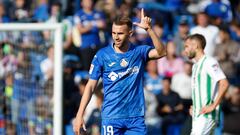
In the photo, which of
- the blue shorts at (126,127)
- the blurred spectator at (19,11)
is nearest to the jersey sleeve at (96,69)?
the blue shorts at (126,127)

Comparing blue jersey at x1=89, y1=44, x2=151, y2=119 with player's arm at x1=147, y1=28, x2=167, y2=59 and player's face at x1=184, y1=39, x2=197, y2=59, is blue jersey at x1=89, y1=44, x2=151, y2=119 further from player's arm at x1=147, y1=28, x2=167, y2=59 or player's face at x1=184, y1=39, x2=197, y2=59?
player's face at x1=184, y1=39, x2=197, y2=59

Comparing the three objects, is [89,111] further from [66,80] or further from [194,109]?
[194,109]

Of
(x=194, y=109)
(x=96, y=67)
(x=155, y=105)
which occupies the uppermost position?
(x=96, y=67)

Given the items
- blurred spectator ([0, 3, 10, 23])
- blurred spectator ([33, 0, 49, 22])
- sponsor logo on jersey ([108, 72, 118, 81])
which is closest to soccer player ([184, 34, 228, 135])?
sponsor logo on jersey ([108, 72, 118, 81])

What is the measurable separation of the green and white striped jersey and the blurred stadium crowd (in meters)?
0.75

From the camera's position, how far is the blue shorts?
8.08 meters

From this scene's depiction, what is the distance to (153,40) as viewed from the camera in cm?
781

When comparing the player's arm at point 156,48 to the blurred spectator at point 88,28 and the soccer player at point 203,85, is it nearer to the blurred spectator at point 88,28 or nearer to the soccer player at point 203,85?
the soccer player at point 203,85

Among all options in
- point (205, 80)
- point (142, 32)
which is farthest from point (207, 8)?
point (205, 80)

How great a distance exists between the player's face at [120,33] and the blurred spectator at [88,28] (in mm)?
5686

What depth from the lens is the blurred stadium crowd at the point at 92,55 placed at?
11648mm

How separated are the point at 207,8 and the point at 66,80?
168 inches

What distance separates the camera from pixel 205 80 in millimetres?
9109

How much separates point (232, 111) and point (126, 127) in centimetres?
579
